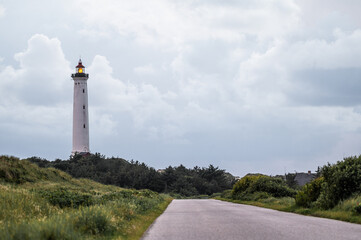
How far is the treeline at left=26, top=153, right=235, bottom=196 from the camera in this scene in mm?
93625

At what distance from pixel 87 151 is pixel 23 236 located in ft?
292

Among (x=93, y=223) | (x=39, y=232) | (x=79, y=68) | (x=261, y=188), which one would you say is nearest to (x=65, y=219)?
(x=93, y=223)

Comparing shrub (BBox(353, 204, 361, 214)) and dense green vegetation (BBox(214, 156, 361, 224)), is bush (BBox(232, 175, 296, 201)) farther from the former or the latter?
shrub (BBox(353, 204, 361, 214))

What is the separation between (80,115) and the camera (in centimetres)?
9250

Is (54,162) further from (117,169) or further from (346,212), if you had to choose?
(346,212)

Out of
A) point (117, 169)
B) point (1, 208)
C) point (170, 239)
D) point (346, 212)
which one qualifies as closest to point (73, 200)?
point (1, 208)

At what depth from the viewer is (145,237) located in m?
12.1

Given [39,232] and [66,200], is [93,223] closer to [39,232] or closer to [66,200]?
[39,232]

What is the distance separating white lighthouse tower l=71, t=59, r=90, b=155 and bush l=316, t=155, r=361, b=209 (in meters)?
75.6

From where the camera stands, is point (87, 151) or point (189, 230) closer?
point (189, 230)

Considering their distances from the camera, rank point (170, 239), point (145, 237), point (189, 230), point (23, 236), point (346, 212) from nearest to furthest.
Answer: point (23, 236) → point (170, 239) → point (145, 237) → point (189, 230) → point (346, 212)

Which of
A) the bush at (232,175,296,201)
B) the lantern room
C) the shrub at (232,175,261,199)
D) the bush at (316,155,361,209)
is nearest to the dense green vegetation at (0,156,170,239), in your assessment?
the bush at (316,155,361,209)

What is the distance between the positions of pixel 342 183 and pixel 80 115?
76.8 metres

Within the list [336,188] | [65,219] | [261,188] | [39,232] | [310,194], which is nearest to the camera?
[39,232]
